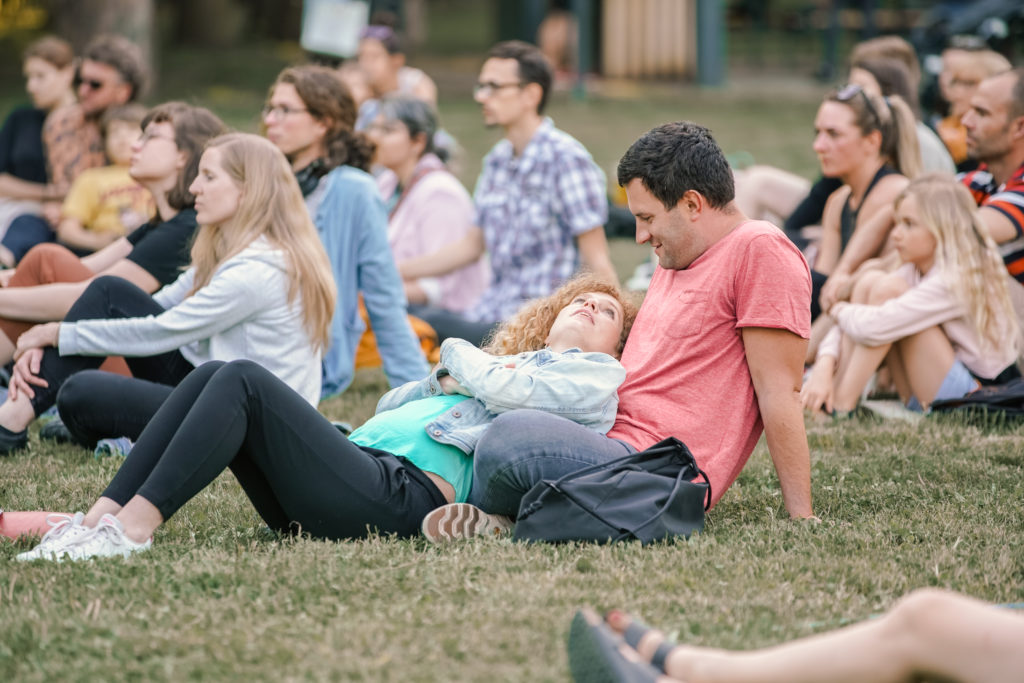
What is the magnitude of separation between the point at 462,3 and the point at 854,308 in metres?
35.6

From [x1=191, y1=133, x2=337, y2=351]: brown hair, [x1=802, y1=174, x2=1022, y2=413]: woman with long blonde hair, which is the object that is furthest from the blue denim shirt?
[x1=802, y1=174, x2=1022, y2=413]: woman with long blonde hair

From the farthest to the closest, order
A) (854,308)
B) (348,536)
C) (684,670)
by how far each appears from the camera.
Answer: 1. (854,308)
2. (348,536)
3. (684,670)

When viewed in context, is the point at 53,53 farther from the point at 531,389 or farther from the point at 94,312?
the point at 531,389

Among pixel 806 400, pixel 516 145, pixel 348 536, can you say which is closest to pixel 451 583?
pixel 348 536

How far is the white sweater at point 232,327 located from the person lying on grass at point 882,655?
262cm

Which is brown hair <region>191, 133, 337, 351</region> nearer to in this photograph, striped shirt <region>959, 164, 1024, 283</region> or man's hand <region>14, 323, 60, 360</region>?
man's hand <region>14, 323, 60, 360</region>

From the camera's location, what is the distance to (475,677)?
2881 millimetres

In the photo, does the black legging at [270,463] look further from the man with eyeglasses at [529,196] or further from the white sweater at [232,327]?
the man with eyeglasses at [529,196]

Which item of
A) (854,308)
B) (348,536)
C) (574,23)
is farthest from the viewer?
(574,23)

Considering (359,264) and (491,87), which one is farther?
(491,87)

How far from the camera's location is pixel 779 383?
3.83 metres

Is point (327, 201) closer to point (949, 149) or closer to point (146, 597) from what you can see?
point (146, 597)

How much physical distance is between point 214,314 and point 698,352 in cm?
199

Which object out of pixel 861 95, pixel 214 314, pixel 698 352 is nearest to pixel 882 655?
pixel 698 352
